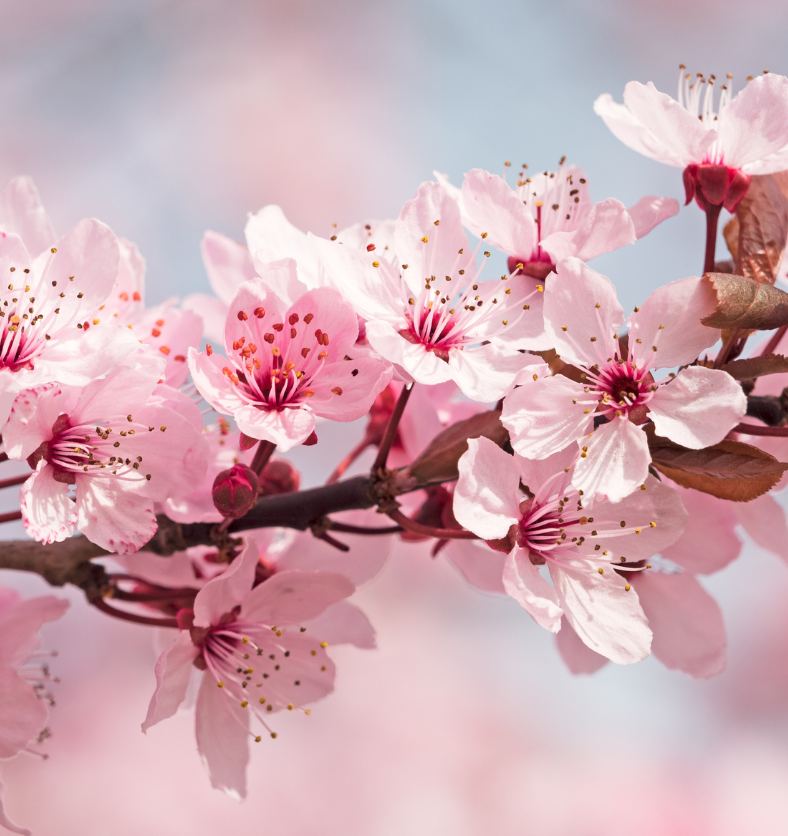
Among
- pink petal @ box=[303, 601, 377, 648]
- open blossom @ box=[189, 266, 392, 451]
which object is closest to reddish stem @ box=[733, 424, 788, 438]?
open blossom @ box=[189, 266, 392, 451]

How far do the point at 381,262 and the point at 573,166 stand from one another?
21 cm

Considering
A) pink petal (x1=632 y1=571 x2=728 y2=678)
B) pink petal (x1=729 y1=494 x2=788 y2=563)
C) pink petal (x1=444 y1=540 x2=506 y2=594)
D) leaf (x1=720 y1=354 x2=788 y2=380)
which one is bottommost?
pink petal (x1=632 y1=571 x2=728 y2=678)

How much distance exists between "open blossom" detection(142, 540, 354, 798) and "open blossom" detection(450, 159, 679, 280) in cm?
29

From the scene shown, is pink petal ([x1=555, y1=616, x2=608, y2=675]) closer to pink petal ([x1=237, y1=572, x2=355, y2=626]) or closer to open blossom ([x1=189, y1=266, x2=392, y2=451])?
pink petal ([x1=237, y1=572, x2=355, y2=626])

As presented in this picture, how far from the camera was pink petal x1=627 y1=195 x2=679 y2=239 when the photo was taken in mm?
591

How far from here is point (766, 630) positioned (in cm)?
214

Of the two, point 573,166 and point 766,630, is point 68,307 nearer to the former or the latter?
point 573,166

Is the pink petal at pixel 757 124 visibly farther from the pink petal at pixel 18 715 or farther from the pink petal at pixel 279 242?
the pink petal at pixel 18 715

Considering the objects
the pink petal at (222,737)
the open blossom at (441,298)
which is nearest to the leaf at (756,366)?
the open blossom at (441,298)

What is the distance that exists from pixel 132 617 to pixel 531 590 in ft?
1.04

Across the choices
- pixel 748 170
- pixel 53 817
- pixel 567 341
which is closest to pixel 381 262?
pixel 567 341

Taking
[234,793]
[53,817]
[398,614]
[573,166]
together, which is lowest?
[53,817]

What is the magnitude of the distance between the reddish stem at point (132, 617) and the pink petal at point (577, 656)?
14.5 inches

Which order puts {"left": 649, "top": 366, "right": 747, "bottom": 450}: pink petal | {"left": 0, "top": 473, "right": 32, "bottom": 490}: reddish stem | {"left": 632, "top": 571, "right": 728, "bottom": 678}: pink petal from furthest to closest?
1. {"left": 632, "top": 571, "right": 728, "bottom": 678}: pink petal
2. {"left": 0, "top": 473, "right": 32, "bottom": 490}: reddish stem
3. {"left": 649, "top": 366, "right": 747, "bottom": 450}: pink petal
